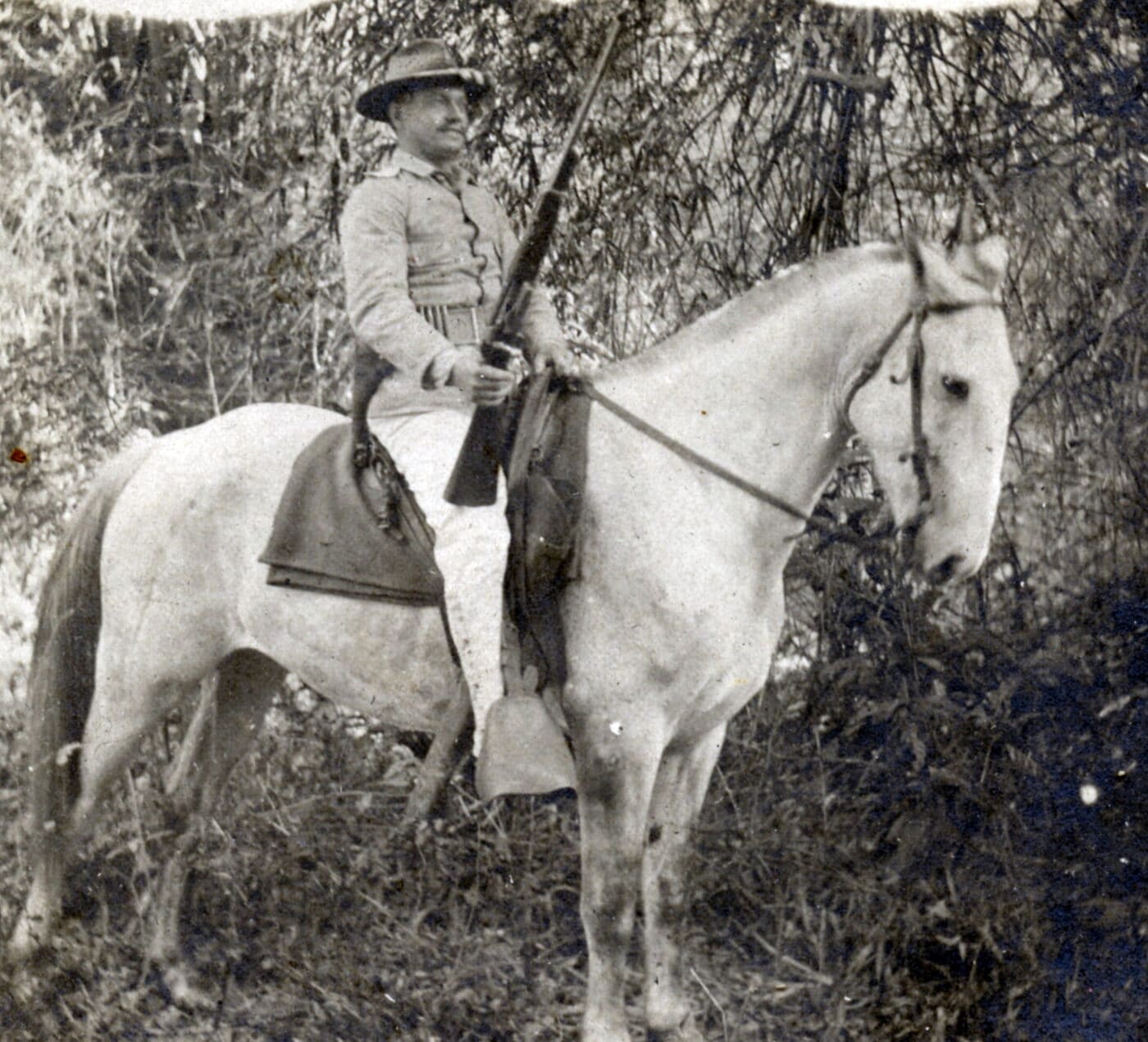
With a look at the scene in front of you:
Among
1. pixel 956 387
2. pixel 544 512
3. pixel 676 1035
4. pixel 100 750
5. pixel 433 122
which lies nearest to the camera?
pixel 956 387

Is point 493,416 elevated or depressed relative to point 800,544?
elevated

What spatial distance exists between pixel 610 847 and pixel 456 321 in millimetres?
1445

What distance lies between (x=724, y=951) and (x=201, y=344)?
225 centimetres

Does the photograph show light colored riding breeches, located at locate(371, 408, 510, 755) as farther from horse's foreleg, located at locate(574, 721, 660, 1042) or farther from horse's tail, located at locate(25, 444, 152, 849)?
horse's tail, located at locate(25, 444, 152, 849)

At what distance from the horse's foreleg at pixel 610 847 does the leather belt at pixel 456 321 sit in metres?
1.10

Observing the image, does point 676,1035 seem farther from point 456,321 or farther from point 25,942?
point 456,321

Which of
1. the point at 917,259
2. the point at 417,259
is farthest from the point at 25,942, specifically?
the point at 917,259

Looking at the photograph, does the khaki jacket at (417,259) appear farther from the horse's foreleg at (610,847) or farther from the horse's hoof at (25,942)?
the horse's hoof at (25,942)

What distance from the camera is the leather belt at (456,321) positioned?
11.7 feet

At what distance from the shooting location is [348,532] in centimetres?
362

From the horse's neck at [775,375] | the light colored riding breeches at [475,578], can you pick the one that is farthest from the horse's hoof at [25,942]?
the horse's neck at [775,375]

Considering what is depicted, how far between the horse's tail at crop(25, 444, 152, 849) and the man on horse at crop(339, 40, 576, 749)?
0.89m

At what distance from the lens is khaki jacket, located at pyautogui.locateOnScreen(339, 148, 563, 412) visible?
137 inches

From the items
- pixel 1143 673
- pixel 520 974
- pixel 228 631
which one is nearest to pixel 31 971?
pixel 228 631
